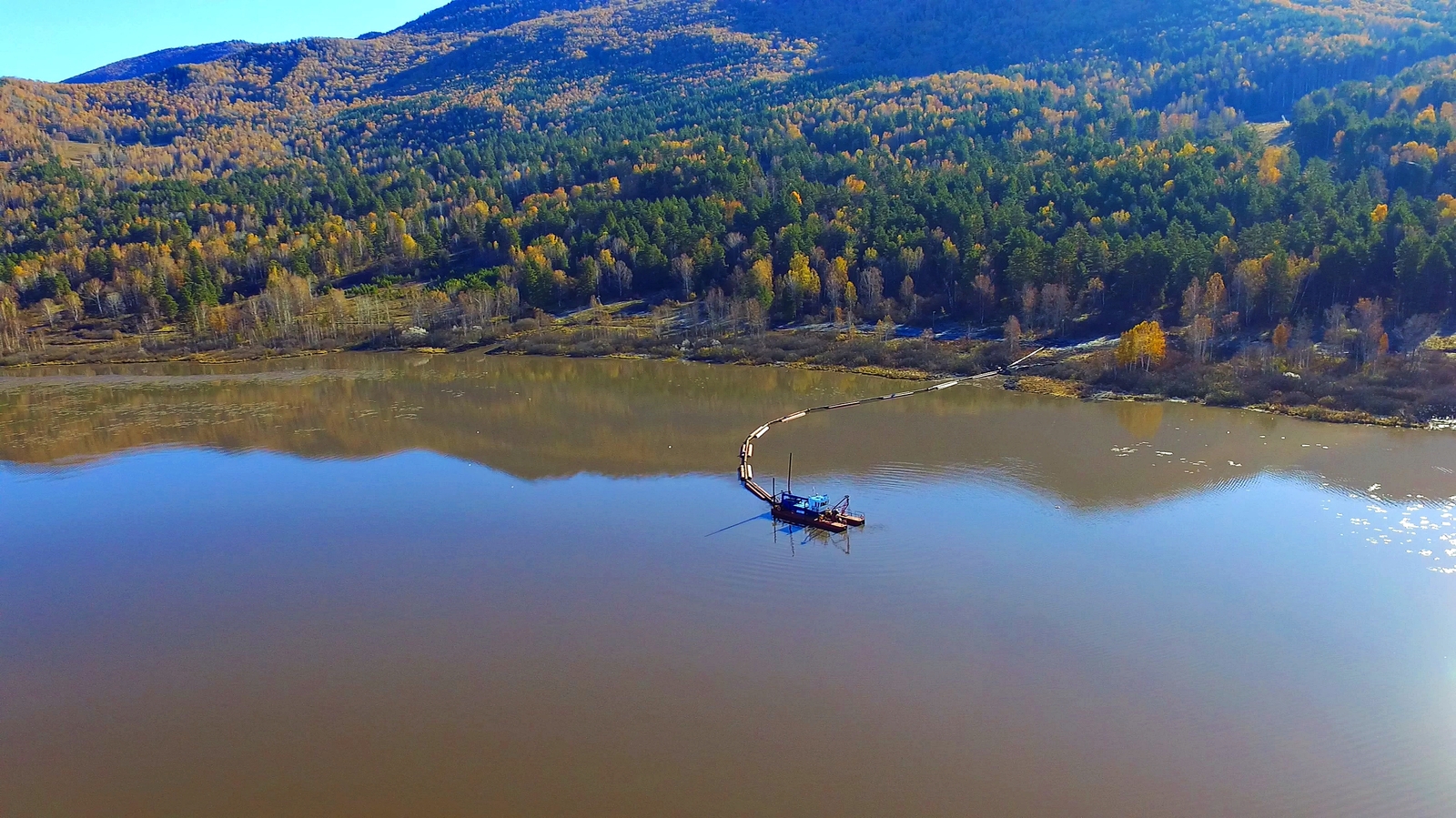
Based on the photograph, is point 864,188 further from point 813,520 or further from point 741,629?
point 741,629

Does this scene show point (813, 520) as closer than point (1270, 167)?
Yes

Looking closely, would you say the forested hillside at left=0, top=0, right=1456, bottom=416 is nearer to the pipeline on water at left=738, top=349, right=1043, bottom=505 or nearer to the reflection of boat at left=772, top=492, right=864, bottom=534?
the pipeline on water at left=738, top=349, right=1043, bottom=505

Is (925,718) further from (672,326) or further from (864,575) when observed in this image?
(672,326)

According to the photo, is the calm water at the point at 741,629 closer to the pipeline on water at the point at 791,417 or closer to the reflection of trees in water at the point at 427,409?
the pipeline on water at the point at 791,417

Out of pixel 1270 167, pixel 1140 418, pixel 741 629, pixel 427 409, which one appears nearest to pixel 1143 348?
pixel 1140 418

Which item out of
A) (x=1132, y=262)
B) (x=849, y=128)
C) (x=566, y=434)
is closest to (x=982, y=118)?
(x=849, y=128)
